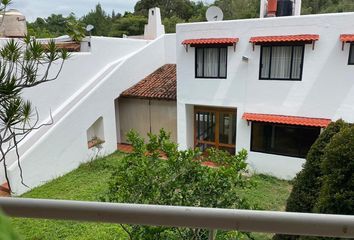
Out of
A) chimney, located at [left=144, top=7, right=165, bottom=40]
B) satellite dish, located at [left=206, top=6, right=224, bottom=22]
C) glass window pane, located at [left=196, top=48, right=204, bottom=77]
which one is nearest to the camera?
glass window pane, located at [left=196, top=48, right=204, bottom=77]

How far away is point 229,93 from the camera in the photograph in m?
11.3

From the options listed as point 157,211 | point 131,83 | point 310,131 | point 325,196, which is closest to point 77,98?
point 131,83

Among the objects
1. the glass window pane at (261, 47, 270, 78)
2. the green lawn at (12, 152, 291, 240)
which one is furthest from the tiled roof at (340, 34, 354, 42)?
the green lawn at (12, 152, 291, 240)

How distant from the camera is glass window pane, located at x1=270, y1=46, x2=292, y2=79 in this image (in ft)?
32.9

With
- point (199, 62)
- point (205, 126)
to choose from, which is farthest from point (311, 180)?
point (205, 126)

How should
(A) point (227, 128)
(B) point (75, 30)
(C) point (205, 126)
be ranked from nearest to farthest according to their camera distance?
(B) point (75, 30) < (A) point (227, 128) < (C) point (205, 126)

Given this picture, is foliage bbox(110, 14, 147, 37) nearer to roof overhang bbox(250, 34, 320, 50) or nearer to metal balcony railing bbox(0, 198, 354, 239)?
roof overhang bbox(250, 34, 320, 50)

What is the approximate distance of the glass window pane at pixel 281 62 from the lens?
10.0 meters

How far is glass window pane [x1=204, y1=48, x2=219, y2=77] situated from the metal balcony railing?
10.7 meters

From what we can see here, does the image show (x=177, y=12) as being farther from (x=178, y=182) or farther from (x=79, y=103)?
(x=178, y=182)

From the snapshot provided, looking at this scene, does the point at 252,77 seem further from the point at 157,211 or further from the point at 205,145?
the point at 157,211

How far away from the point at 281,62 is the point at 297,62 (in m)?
0.53

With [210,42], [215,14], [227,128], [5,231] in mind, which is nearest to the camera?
[5,231]

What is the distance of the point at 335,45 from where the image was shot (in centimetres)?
924
